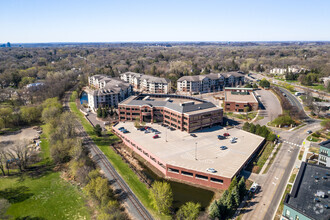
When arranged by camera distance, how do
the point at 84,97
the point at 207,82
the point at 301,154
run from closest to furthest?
→ the point at 301,154 → the point at 207,82 → the point at 84,97

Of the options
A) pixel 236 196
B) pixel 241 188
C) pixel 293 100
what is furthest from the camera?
pixel 293 100

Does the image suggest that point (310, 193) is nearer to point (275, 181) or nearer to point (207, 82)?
point (275, 181)

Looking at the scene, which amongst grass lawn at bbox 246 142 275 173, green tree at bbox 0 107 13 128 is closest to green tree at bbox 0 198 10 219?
green tree at bbox 0 107 13 128

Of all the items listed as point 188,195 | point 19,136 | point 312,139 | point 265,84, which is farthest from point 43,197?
point 265,84

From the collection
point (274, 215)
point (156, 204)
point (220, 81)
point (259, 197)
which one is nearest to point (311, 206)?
point (274, 215)

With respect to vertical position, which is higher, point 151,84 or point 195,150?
point 151,84

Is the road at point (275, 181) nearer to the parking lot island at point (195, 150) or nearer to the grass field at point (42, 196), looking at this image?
the parking lot island at point (195, 150)
